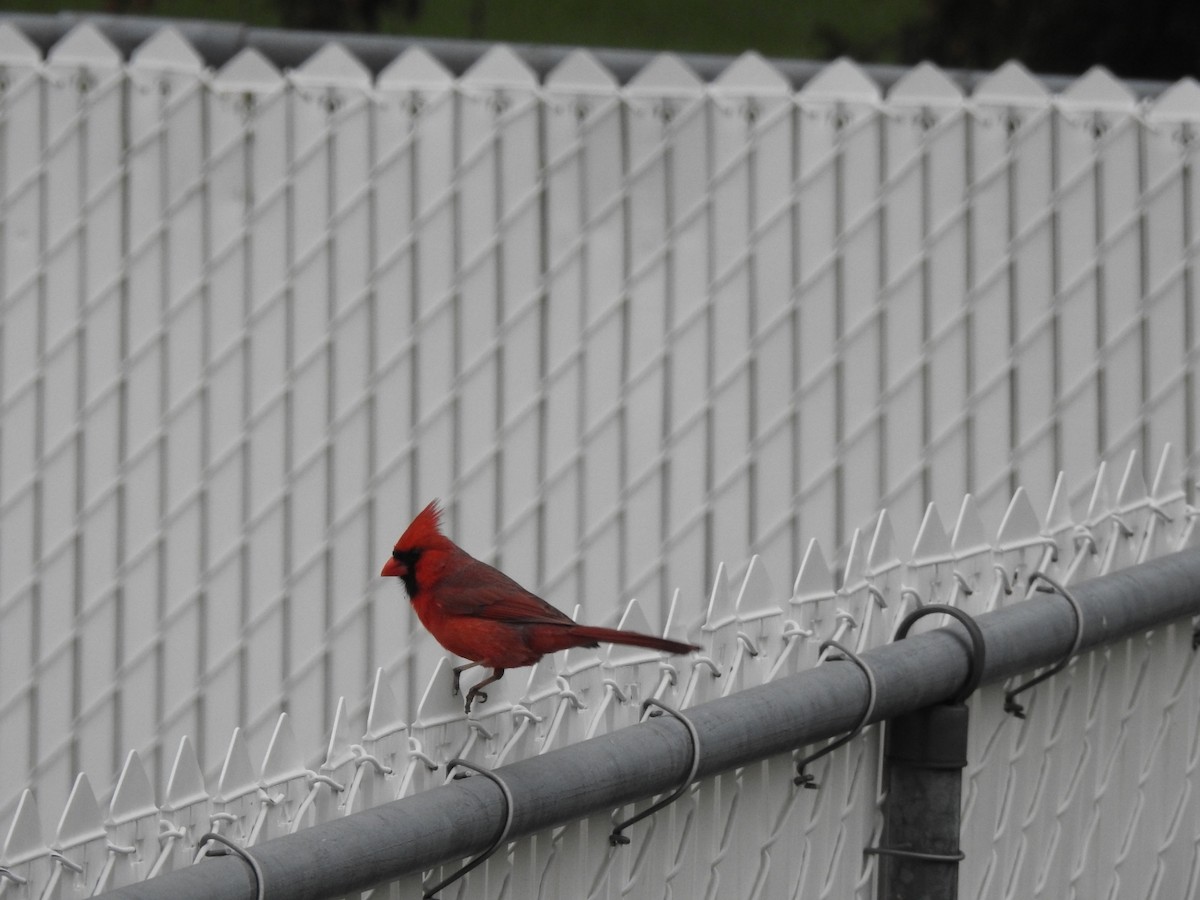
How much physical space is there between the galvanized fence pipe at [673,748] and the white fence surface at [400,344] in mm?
1875

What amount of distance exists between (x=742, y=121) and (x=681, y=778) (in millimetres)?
2810

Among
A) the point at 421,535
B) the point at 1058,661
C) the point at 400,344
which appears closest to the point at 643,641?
the point at 421,535

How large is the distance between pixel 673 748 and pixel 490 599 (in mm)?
397

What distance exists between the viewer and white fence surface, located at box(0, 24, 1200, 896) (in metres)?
4.21

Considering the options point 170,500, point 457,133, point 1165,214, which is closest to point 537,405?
point 457,133

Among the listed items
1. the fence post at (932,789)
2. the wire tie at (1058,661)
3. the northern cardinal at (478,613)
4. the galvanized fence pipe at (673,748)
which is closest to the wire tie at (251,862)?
the galvanized fence pipe at (673,748)

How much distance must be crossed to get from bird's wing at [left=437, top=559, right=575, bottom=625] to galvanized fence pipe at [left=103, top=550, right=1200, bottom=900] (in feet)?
0.82

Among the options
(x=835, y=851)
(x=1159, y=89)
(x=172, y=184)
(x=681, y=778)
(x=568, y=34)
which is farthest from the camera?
(x=568, y=34)

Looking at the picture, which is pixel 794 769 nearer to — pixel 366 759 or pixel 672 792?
pixel 672 792

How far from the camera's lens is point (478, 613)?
2016 millimetres

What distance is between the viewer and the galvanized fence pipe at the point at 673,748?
138 cm

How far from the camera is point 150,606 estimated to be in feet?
13.8

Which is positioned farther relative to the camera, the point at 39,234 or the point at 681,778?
the point at 39,234

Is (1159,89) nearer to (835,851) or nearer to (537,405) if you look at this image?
(537,405)
